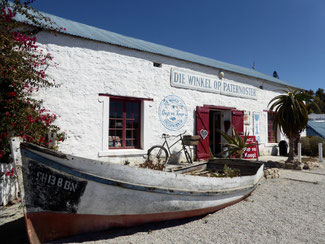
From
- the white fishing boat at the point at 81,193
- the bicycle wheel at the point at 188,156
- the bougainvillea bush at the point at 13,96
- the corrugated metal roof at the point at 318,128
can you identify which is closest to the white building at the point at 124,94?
the bicycle wheel at the point at 188,156

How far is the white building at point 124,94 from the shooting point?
5.72m

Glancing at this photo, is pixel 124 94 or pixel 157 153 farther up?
pixel 124 94

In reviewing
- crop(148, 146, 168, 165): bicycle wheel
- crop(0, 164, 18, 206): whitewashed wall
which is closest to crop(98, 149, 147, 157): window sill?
crop(148, 146, 168, 165): bicycle wheel

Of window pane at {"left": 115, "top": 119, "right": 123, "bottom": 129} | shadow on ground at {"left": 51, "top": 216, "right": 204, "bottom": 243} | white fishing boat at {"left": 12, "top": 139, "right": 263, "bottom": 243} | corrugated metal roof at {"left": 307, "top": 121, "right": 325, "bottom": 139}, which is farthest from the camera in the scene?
corrugated metal roof at {"left": 307, "top": 121, "right": 325, "bottom": 139}

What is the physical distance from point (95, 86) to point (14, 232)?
415cm

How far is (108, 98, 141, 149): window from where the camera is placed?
6570 mm

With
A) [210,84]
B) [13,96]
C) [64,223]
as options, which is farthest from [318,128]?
[13,96]

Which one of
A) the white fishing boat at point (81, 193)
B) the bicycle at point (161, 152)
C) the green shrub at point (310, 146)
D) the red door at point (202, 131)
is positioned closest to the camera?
the white fishing boat at point (81, 193)

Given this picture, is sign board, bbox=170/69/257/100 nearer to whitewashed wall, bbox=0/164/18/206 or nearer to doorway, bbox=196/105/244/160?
doorway, bbox=196/105/244/160

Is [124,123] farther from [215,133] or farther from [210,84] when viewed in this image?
[215,133]

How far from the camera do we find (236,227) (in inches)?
119

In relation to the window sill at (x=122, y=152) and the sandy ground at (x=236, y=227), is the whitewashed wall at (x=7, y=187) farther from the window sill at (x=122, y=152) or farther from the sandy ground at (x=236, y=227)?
the window sill at (x=122, y=152)

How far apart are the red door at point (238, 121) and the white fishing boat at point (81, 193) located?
7.40 meters

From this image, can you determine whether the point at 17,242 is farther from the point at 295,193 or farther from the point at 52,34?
the point at 295,193
